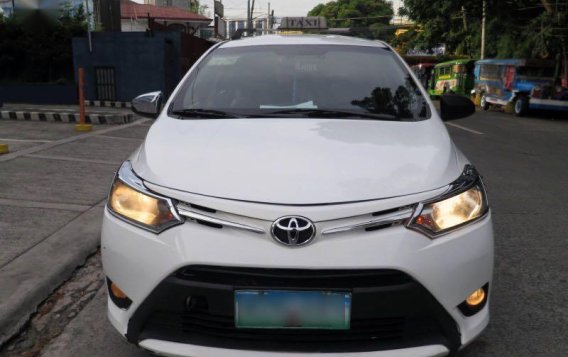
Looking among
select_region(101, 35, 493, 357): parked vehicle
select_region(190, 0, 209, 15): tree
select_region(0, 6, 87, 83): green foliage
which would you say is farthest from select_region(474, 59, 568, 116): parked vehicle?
select_region(190, 0, 209, 15): tree

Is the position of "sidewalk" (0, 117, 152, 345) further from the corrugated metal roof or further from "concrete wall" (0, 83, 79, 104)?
the corrugated metal roof

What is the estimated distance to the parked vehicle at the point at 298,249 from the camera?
1.88m

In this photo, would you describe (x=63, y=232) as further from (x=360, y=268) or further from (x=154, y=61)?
(x=154, y=61)

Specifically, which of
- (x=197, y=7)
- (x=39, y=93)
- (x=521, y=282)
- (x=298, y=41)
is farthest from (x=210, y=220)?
(x=197, y=7)

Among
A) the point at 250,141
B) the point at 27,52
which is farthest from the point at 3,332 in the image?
the point at 27,52

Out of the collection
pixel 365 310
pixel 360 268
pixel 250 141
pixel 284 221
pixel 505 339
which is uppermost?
pixel 250 141

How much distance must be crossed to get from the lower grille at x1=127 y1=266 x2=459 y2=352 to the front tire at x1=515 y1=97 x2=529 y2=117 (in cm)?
1914

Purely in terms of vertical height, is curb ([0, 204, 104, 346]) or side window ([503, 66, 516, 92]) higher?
side window ([503, 66, 516, 92])

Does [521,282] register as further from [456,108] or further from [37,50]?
[37,50]

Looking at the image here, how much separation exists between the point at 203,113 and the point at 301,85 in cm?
62

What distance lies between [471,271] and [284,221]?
28.7 inches

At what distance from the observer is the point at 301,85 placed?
3188mm

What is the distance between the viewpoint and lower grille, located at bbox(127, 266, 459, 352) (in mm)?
1877

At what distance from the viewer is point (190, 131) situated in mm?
2615
